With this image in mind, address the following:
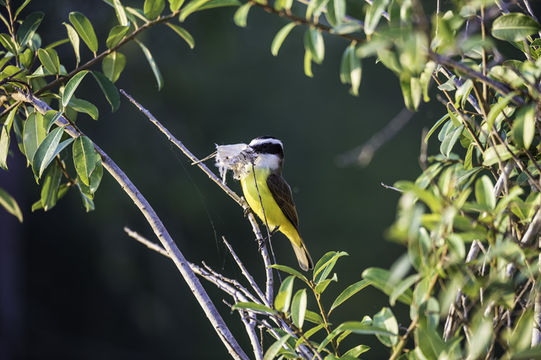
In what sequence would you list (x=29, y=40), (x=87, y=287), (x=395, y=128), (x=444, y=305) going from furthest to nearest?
(x=87, y=287) → (x=29, y=40) → (x=395, y=128) → (x=444, y=305)

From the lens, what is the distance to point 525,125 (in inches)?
35.4

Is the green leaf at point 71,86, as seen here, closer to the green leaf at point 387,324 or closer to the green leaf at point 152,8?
the green leaf at point 152,8

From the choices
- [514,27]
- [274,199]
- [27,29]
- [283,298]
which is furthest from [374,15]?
[274,199]

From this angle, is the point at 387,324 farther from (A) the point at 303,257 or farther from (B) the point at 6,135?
(A) the point at 303,257

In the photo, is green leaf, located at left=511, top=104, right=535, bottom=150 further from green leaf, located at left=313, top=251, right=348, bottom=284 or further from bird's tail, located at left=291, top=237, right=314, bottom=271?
bird's tail, located at left=291, top=237, right=314, bottom=271

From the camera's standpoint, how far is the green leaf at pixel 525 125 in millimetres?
893

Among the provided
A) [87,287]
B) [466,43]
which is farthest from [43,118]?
[87,287]

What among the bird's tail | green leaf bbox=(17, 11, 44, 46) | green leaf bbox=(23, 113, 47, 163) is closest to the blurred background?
the bird's tail

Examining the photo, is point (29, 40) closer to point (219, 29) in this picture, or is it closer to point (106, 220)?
point (219, 29)

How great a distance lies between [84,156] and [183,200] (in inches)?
236

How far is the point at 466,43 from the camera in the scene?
0.86 meters

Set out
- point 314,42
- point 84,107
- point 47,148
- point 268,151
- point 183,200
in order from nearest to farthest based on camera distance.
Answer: point 314,42, point 47,148, point 84,107, point 268,151, point 183,200

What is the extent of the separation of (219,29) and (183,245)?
7.75ft

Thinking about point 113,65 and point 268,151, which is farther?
point 268,151
